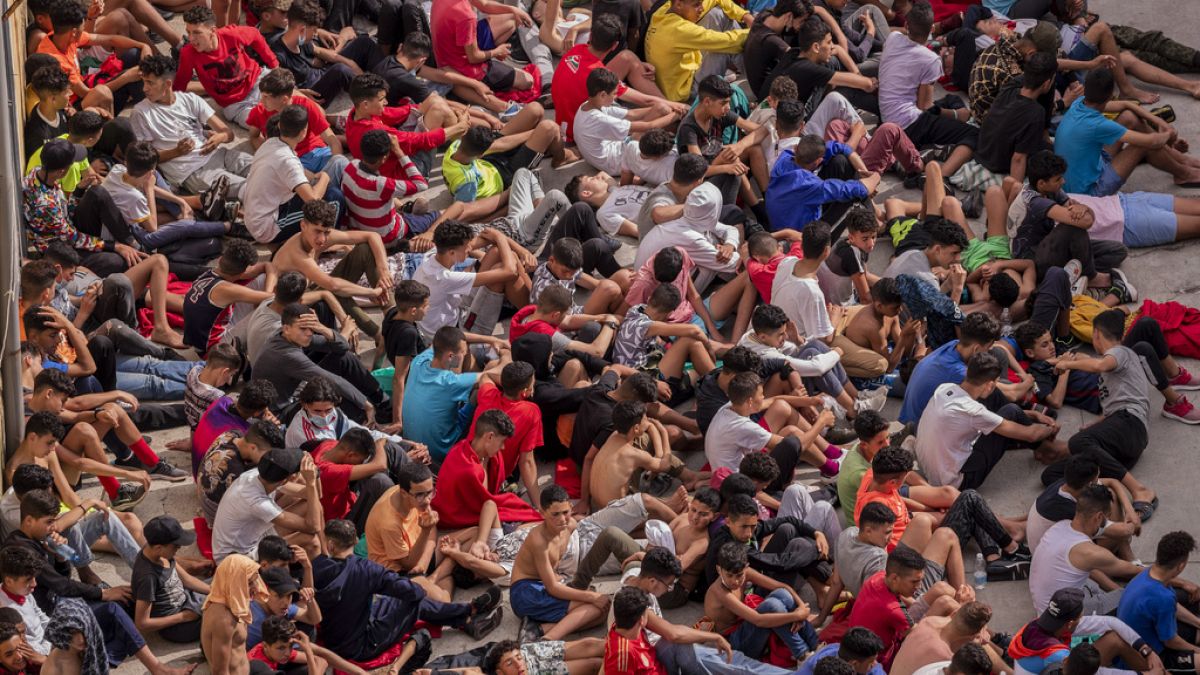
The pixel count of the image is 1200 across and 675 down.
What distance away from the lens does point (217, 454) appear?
14.0 meters

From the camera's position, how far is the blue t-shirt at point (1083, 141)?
17.3m

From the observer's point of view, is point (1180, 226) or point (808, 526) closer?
point (808, 526)

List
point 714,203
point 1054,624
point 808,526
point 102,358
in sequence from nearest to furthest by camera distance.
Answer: point 1054,624 < point 808,526 < point 102,358 < point 714,203

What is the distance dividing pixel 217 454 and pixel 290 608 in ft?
4.75

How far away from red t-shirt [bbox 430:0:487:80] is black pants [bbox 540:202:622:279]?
8.23 ft

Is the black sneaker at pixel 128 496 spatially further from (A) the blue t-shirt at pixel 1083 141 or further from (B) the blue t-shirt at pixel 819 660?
(A) the blue t-shirt at pixel 1083 141

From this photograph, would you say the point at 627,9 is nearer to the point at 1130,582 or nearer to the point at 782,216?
the point at 782,216

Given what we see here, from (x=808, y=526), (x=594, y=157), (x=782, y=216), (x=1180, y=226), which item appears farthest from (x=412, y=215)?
(x=1180, y=226)

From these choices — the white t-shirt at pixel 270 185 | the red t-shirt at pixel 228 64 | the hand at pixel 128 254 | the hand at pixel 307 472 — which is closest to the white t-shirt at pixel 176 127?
the red t-shirt at pixel 228 64

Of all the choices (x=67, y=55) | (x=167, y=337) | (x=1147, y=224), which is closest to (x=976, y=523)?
(x=1147, y=224)

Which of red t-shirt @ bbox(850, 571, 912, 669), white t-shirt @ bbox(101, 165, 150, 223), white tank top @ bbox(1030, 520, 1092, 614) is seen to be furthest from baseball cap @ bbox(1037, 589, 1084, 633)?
white t-shirt @ bbox(101, 165, 150, 223)

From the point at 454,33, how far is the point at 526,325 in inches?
159

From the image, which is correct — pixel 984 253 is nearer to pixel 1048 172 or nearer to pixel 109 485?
pixel 1048 172

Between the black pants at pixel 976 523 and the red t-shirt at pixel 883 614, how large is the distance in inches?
41.8
